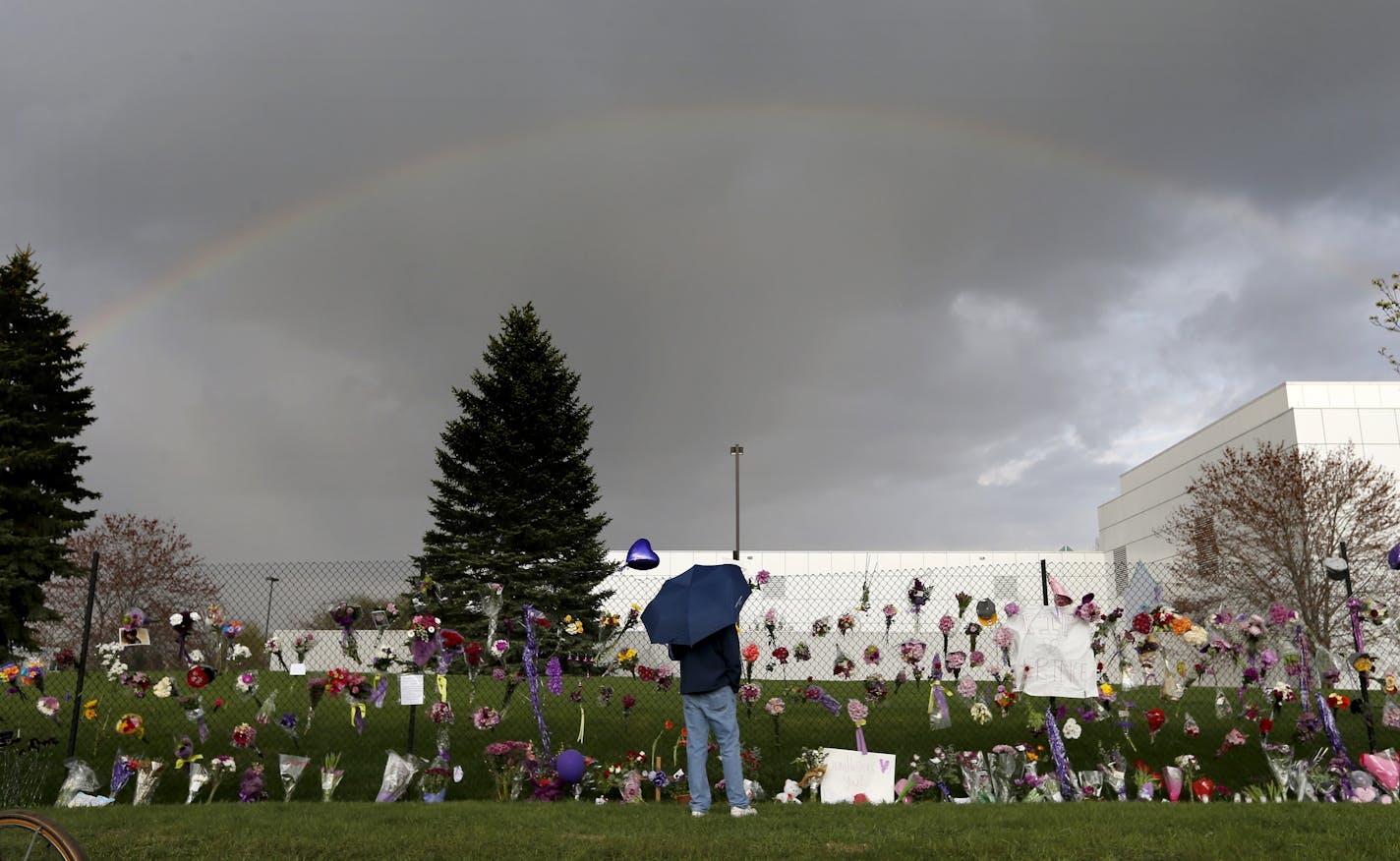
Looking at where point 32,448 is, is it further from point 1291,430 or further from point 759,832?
point 1291,430

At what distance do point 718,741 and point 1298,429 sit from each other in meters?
29.9

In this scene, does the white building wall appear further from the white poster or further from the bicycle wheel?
the bicycle wheel

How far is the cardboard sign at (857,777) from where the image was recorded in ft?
26.4

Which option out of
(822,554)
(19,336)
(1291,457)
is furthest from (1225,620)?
(822,554)

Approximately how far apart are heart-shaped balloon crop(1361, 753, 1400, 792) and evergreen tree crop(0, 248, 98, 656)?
2275 centimetres

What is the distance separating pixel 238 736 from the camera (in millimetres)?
8734

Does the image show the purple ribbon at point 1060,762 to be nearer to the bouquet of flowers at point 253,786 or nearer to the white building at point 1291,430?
the bouquet of flowers at point 253,786

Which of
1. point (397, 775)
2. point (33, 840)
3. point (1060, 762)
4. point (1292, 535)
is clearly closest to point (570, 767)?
point (397, 775)

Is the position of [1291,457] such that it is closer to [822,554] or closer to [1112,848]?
→ [822,554]

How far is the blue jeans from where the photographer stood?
23.1 ft

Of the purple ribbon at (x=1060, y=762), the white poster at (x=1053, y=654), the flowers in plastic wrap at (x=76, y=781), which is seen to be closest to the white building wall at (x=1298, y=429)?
the white poster at (x=1053, y=654)

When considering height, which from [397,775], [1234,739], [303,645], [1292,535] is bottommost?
[397,775]

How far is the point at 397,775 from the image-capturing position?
A: 8.44 meters

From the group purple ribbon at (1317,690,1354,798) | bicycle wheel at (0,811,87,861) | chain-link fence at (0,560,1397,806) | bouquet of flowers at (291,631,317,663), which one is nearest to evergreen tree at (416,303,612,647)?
chain-link fence at (0,560,1397,806)
